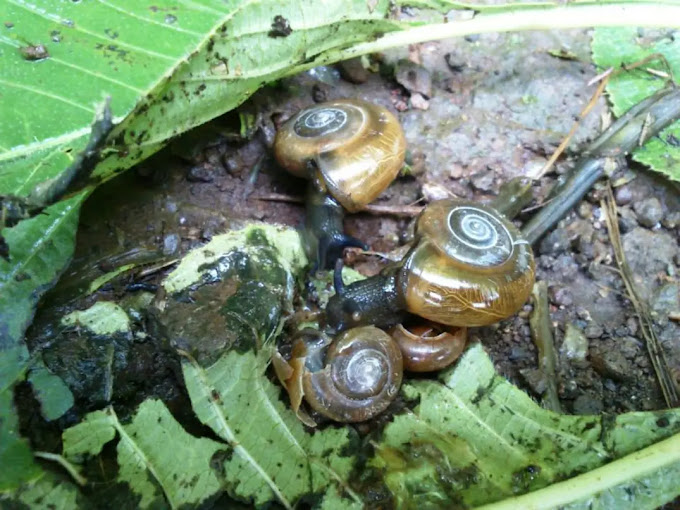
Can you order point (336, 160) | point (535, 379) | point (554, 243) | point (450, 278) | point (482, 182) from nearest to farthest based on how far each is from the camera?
1. point (450, 278)
2. point (535, 379)
3. point (336, 160)
4. point (554, 243)
5. point (482, 182)

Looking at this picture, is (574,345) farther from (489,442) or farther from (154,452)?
(154,452)

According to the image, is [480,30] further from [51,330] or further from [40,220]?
[51,330]

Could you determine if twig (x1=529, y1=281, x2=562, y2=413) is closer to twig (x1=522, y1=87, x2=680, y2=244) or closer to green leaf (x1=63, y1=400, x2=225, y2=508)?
twig (x1=522, y1=87, x2=680, y2=244)

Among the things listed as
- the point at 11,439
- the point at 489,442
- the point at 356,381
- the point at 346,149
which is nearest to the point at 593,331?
the point at 489,442

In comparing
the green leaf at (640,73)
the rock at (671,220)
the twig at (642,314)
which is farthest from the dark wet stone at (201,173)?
the rock at (671,220)

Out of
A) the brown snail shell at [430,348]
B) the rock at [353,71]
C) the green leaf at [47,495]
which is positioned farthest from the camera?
the rock at [353,71]

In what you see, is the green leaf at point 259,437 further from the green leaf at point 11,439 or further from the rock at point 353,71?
the rock at point 353,71

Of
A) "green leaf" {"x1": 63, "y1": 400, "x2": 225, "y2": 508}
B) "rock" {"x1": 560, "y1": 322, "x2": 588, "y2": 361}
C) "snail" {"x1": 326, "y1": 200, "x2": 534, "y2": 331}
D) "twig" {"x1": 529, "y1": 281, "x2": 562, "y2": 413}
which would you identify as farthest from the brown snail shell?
"green leaf" {"x1": 63, "y1": 400, "x2": 225, "y2": 508}

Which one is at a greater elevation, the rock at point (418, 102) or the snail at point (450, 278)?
the rock at point (418, 102)
